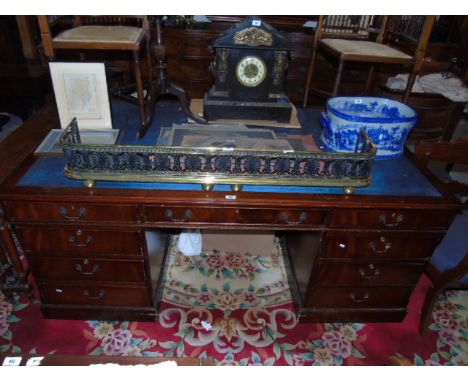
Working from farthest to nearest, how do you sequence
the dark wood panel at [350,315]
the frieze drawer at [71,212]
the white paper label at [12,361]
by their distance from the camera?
the dark wood panel at [350,315] < the frieze drawer at [71,212] < the white paper label at [12,361]

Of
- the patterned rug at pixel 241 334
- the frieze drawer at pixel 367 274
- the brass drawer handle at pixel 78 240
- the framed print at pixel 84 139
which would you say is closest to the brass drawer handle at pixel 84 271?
the brass drawer handle at pixel 78 240

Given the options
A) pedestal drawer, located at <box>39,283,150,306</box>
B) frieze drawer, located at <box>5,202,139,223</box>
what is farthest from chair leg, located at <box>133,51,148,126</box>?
pedestal drawer, located at <box>39,283,150,306</box>

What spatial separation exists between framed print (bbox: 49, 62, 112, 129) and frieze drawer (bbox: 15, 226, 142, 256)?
1.97 feet

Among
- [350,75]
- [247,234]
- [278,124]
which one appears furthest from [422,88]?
[247,234]

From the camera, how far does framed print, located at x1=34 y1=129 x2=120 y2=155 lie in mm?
1667

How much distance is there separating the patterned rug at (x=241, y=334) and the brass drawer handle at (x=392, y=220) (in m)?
0.77

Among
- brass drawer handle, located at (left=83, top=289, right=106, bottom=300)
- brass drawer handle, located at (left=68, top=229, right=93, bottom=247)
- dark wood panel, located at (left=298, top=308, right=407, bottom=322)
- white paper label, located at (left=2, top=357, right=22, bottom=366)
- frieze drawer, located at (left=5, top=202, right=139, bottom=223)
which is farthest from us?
dark wood panel, located at (left=298, top=308, right=407, bottom=322)

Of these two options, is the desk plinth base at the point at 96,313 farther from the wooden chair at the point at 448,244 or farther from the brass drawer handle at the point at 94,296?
the wooden chair at the point at 448,244

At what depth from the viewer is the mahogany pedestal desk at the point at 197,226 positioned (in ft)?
4.80

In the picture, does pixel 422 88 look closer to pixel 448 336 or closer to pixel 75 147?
pixel 448 336

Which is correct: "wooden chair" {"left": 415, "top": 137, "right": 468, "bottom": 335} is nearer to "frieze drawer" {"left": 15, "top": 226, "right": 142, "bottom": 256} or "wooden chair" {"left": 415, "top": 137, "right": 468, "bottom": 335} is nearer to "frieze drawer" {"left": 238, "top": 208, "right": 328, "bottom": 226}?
"frieze drawer" {"left": 238, "top": 208, "right": 328, "bottom": 226}

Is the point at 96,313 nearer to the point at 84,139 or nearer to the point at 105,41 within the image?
the point at 84,139

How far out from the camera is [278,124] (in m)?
1.99

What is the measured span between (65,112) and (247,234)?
52.5 inches
